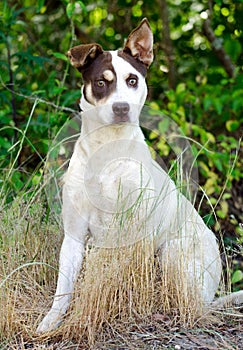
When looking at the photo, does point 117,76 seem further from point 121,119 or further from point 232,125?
point 232,125

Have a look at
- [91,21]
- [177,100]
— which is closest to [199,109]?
[177,100]

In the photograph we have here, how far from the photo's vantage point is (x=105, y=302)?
328 centimetres

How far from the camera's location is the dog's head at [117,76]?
337 centimetres

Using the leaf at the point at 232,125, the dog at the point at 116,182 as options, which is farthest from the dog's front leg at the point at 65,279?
the leaf at the point at 232,125

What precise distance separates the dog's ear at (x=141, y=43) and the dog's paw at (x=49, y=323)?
1.37 m

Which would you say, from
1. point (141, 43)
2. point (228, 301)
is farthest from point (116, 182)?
point (228, 301)

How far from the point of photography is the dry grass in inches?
127

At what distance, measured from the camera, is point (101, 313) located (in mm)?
3275

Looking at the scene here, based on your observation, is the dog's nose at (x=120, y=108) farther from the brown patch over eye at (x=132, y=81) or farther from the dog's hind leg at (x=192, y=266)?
the dog's hind leg at (x=192, y=266)

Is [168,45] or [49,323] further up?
[168,45]

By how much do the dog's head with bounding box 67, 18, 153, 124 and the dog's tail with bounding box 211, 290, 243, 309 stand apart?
105 cm

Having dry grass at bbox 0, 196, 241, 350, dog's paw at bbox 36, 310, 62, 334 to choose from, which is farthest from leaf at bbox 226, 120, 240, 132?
dog's paw at bbox 36, 310, 62, 334

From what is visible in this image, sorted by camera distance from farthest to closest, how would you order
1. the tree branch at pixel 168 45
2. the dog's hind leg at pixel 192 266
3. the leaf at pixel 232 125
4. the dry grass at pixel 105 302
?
1. the tree branch at pixel 168 45
2. the leaf at pixel 232 125
3. the dog's hind leg at pixel 192 266
4. the dry grass at pixel 105 302

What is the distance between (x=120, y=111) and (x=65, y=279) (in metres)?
0.91
